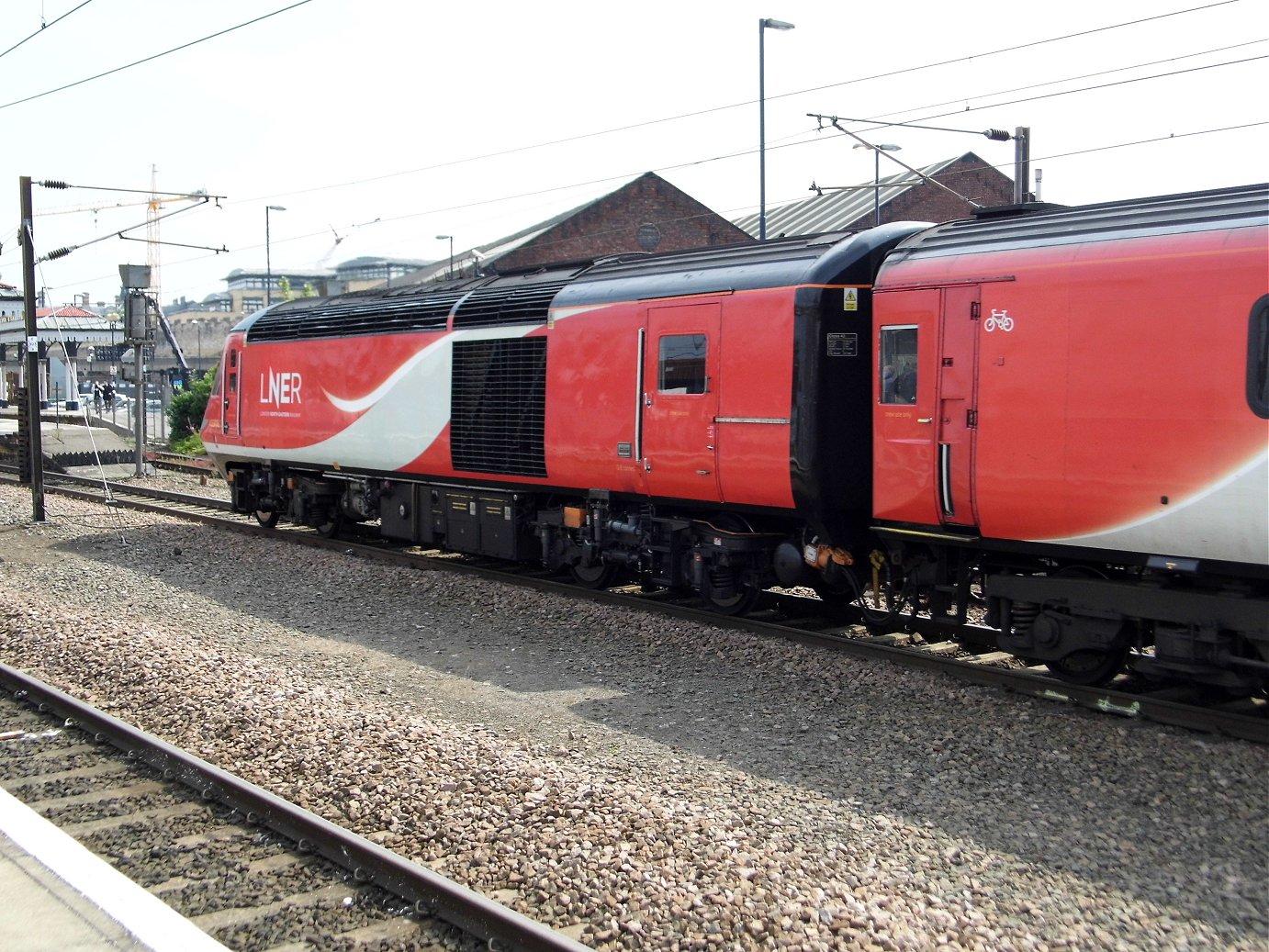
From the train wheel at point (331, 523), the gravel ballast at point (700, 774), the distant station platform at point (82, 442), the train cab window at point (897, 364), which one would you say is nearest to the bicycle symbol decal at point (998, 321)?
the train cab window at point (897, 364)

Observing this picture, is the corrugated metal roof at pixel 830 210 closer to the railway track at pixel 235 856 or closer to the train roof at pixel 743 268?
the train roof at pixel 743 268

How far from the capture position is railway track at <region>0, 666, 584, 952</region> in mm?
5066

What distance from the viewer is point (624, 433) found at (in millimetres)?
11344

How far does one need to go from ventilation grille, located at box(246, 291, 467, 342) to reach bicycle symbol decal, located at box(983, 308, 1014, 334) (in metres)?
7.52

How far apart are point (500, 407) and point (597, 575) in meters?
2.25

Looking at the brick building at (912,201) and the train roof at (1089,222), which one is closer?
the train roof at (1089,222)

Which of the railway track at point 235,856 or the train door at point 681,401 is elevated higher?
the train door at point 681,401

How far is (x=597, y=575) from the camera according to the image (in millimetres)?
12734

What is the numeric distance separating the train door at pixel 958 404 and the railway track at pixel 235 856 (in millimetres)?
4901

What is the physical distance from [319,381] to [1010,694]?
1117 cm

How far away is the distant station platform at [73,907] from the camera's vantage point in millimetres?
4750

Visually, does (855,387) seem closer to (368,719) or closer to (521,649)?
(521,649)

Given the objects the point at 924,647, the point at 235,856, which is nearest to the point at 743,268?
the point at 924,647

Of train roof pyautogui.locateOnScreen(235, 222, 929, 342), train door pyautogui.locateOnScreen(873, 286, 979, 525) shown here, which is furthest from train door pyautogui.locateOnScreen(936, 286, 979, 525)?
train roof pyautogui.locateOnScreen(235, 222, 929, 342)
